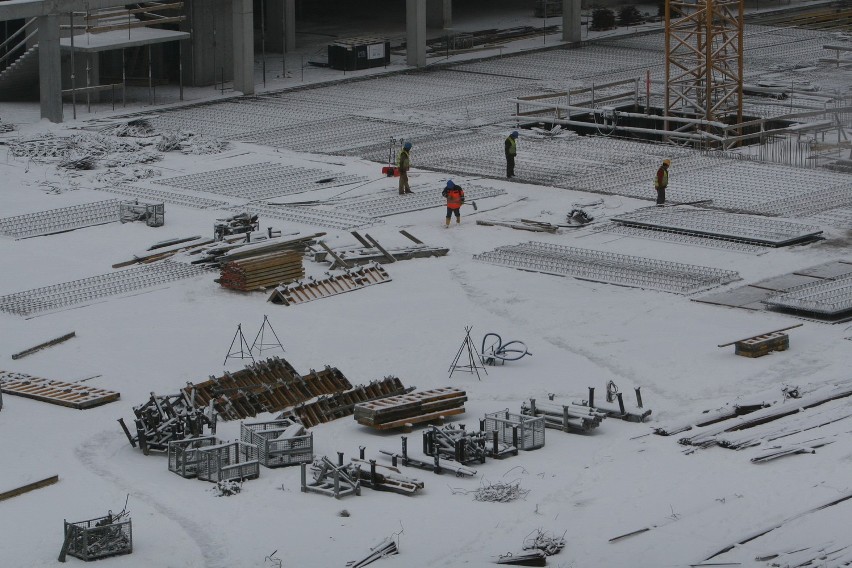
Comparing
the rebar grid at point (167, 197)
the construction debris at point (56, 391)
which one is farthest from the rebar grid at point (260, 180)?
the construction debris at point (56, 391)

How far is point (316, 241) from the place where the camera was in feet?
121

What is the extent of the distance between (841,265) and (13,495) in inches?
734

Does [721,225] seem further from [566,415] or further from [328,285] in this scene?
[566,415]

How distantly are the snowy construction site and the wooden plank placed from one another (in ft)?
0.10

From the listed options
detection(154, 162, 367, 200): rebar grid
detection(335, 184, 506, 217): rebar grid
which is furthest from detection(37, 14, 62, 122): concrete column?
detection(335, 184, 506, 217): rebar grid

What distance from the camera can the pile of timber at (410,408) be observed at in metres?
26.2

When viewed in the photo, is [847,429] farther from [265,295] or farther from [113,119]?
[113,119]

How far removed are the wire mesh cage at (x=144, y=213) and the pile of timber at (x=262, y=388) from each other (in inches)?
446

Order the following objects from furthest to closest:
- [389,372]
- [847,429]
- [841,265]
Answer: [841,265], [389,372], [847,429]

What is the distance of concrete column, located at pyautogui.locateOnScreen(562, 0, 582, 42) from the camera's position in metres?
66.8

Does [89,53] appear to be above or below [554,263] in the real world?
above

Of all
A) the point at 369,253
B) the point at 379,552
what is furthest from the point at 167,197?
the point at 379,552

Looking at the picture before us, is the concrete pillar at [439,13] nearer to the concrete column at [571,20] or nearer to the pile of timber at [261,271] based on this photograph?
the concrete column at [571,20]

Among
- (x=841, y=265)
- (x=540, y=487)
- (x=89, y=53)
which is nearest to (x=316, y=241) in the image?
(x=841, y=265)
